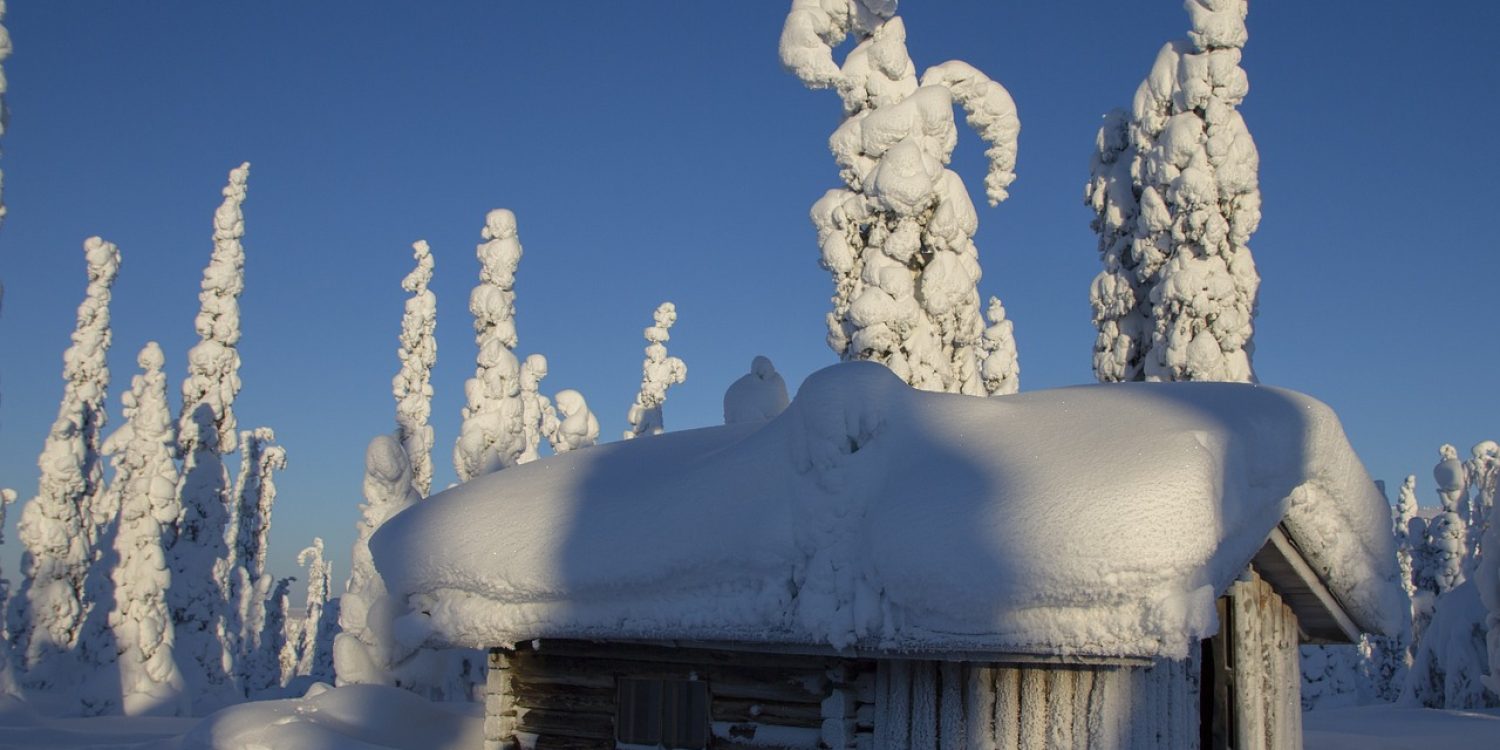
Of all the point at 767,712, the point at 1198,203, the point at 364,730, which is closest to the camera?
the point at 767,712

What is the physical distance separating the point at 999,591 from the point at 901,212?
9.35 metres

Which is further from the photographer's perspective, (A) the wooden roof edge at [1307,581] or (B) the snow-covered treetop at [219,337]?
(B) the snow-covered treetop at [219,337]

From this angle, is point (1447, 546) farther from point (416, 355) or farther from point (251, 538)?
point (251, 538)

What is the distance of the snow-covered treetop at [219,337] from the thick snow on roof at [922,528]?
21427 mm

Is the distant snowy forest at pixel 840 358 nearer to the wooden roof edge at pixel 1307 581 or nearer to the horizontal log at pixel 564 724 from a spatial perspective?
the horizontal log at pixel 564 724

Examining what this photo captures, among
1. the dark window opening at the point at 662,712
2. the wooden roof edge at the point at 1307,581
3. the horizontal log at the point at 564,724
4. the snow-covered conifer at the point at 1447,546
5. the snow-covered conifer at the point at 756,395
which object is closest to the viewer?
the wooden roof edge at the point at 1307,581

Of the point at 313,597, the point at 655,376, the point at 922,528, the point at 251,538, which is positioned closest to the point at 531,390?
the point at 655,376

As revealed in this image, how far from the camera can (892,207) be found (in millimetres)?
14500

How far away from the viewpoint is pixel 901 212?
14.5m

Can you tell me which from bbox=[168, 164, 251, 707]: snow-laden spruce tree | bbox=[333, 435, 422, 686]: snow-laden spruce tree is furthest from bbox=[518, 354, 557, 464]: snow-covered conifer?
bbox=[333, 435, 422, 686]: snow-laden spruce tree

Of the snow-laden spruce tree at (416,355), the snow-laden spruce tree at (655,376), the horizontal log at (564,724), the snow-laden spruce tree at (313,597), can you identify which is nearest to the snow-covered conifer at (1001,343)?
the snow-laden spruce tree at (655,376)

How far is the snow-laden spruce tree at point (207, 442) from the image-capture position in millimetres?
26938

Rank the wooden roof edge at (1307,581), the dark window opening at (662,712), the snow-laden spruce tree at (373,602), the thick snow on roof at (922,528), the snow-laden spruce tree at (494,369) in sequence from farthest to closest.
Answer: the snow-laden spruce tree at (494,369)
the snow-laden spruce tree at (373,602)
the dark window opening at (662,712)
the wooden roof edge at (1307,581)
the thick snow on roof at (922,528)

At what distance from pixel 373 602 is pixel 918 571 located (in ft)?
34.9
